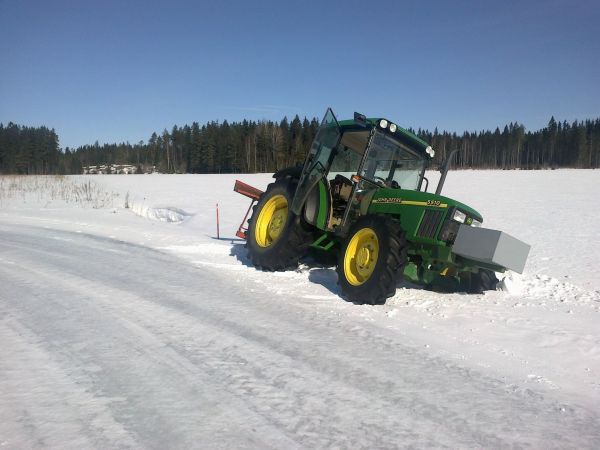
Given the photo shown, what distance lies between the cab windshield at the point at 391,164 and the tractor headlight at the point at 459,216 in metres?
1.39

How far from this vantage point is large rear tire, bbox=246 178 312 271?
6363 millimetres

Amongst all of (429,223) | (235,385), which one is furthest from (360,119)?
(235,385)

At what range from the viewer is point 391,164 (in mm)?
6406

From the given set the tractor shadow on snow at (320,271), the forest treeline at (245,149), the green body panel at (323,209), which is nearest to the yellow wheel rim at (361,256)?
the tractor shadow on snow at (320,271)

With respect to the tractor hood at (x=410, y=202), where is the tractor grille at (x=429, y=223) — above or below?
below

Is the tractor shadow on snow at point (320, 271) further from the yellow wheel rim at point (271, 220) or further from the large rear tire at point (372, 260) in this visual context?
the yellow wheel rim at point (271, 220)

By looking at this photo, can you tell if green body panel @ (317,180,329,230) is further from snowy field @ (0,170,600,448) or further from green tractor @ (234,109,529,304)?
snowy field @ (0,170,600,448)

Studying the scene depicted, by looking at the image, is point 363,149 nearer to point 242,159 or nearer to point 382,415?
point 382,415

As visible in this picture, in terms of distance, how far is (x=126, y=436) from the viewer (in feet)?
7.28

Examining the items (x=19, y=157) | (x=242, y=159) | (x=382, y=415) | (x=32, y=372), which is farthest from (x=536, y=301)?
(x=19, y=157)

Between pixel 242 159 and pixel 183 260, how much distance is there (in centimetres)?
6788

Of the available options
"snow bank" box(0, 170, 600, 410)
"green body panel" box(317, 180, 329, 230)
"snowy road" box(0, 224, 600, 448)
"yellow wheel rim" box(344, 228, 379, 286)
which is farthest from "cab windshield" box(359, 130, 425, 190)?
"snowy road" box(0, 224, 600, 448)

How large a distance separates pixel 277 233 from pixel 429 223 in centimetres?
278

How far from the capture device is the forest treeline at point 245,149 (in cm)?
6938
